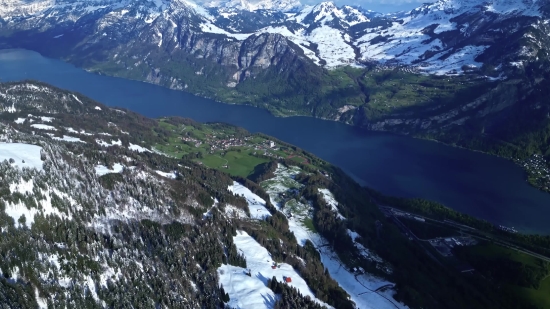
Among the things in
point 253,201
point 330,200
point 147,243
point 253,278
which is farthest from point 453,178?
point 147,243

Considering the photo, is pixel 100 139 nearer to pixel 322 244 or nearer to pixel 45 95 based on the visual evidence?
pixel 45 95

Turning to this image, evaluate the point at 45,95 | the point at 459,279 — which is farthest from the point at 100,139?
the point at 459,279

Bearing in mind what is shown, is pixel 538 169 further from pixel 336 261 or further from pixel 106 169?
pixel 106 169

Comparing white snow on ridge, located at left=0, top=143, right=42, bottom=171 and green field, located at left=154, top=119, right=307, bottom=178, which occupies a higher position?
white snow on ridge, located at left=0, top=143, right=42, bottom=171

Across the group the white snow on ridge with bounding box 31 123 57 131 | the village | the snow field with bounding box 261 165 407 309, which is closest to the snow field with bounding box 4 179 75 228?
the snow field with bounding box 261 165 407 309

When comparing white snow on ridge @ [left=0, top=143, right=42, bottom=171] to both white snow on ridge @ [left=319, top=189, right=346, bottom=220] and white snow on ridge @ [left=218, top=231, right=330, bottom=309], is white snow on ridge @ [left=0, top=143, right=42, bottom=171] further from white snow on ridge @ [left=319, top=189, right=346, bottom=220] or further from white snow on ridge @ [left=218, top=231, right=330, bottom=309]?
white snow on ridge @ [left=319, top=189, right=346, bottom=220]

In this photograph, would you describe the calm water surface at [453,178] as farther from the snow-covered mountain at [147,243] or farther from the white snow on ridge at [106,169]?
the white snow on ridge at [106,169]
